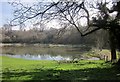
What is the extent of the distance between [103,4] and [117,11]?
1289 mm

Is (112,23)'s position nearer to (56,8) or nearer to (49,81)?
(56,8)

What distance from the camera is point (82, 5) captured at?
53.5 ft

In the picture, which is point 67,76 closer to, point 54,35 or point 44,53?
point 54,35

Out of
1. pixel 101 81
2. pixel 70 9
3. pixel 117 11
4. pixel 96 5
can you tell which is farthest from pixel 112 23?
pixel 101 81

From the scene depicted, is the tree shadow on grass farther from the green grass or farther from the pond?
the pond

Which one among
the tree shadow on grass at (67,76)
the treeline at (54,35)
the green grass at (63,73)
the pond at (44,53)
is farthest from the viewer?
the pond at (44,53)

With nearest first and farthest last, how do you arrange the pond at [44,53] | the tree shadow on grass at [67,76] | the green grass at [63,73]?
the tree shadow on grass at [67,76] → the green grass at [63,73] → the pond at [44,53]

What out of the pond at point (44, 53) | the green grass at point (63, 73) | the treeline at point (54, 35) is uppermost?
the treeline at point (54, 35)

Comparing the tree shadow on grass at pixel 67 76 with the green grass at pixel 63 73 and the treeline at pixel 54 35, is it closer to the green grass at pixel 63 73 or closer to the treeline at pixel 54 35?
the green grass at pixel 63 73

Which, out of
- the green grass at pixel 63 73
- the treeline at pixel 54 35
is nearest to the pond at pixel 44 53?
the treeline at pixel 54 35

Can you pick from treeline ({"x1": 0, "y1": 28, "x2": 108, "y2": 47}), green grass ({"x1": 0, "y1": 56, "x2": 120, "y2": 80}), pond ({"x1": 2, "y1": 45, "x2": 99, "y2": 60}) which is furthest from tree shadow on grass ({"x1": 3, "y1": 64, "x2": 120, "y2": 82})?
pond ({"x1": 2, "y1": 45, "x2": 99, "y2": 60})

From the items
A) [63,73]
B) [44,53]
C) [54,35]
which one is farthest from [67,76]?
[44,53]

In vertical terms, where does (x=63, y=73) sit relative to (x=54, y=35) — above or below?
below

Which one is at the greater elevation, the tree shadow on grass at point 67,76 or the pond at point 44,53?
the tree shadow on grass at point 67,76
